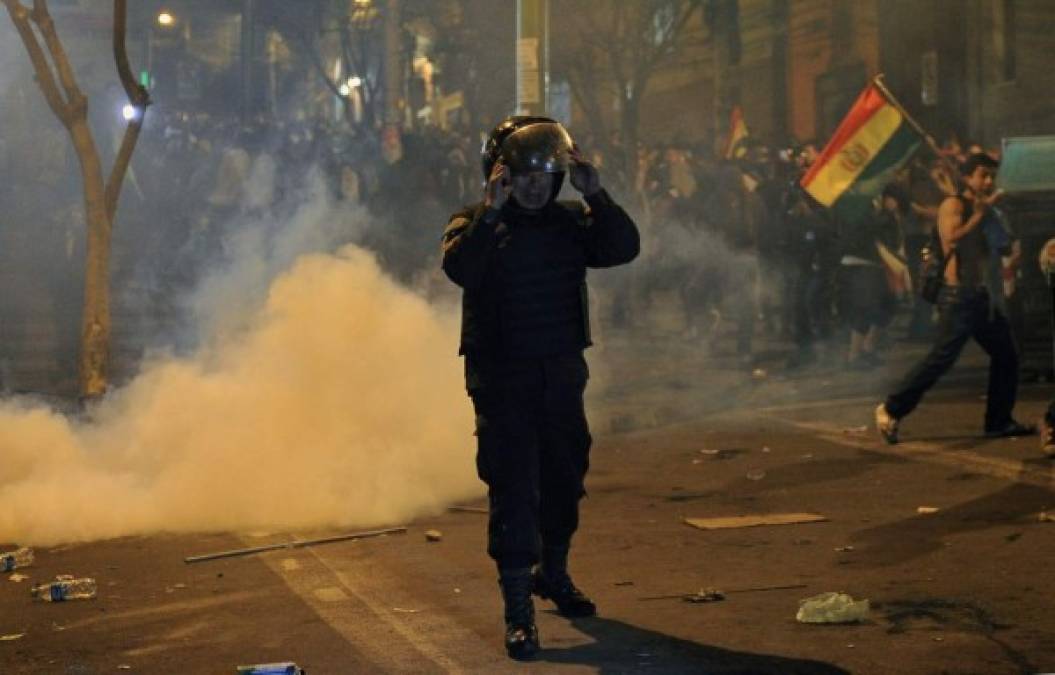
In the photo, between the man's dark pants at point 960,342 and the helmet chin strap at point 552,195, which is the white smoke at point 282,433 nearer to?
the man's dark pants at point 960,342

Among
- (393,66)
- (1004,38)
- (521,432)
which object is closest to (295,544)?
(521,432)

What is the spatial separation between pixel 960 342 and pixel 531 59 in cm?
341

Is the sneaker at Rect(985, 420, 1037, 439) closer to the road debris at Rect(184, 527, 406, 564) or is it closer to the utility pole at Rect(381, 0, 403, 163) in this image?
the road debris at Rect(184, 527, 406, 564)

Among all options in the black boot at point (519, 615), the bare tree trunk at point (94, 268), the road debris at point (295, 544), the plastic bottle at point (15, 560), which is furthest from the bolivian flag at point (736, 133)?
the black boot at point (519, 615)

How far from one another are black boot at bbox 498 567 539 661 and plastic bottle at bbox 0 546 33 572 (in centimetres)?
298

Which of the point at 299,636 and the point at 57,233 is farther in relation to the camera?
the point at 57,233

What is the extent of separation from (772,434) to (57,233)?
48.4 ft

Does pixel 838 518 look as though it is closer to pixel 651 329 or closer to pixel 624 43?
pixel 651 329

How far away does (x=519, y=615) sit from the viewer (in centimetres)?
566

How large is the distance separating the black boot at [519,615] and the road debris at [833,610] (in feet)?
3.37

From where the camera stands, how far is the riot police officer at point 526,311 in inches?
Answer: 226

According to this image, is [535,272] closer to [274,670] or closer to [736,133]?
[274,670]

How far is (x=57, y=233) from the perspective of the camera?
23562 millimetres

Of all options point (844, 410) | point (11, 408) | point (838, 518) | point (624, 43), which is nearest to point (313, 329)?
point (11, 408)
